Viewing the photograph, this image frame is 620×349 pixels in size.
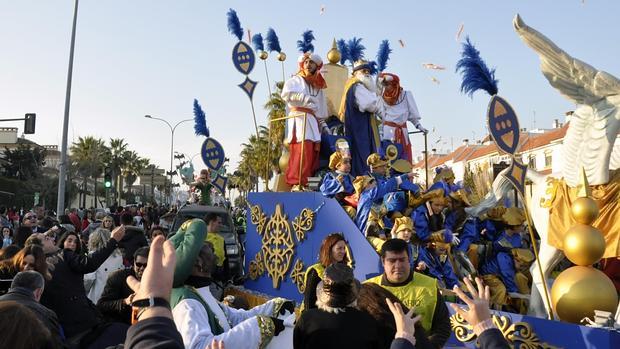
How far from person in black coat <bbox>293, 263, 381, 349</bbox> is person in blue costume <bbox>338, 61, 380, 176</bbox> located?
5.74 m

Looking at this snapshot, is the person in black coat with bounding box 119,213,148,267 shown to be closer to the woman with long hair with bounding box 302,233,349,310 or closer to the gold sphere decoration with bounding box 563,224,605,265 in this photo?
the woman with long hair with bounding box 302,233,349,310

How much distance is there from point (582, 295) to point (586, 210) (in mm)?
720

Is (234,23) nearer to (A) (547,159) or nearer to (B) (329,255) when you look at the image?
(B) (329,255)

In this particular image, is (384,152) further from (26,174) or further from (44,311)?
(26,174)

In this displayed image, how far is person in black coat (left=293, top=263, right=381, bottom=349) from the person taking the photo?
2758 mm

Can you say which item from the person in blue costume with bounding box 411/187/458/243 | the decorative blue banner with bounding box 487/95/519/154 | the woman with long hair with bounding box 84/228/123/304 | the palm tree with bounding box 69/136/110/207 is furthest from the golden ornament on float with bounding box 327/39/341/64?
the palm tree with bounding box 69/136/110/207

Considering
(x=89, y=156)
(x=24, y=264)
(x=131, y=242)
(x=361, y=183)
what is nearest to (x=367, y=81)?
(x=361, y=183)

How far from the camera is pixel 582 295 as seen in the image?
166 inches

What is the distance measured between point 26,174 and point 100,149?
11.8 metres

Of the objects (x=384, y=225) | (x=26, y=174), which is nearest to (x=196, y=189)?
(x=384, y=225)

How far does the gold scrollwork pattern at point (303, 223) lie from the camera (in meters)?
6.78

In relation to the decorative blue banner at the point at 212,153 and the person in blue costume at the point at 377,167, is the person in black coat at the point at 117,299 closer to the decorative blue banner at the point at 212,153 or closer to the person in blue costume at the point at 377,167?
the person in blue costume at the point at 377,167

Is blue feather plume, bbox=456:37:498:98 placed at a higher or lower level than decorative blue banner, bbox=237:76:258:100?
lower

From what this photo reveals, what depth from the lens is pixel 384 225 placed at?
6164 millimetres
